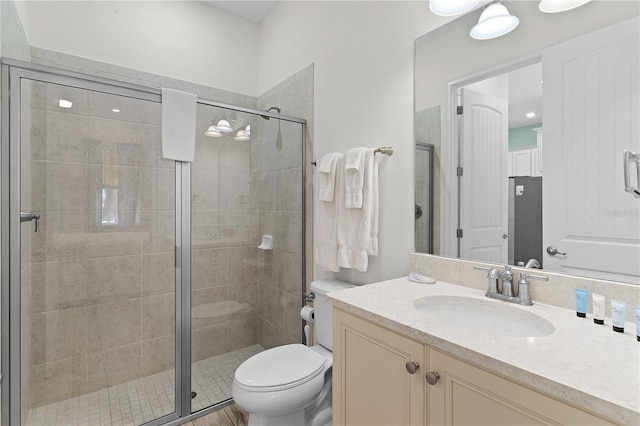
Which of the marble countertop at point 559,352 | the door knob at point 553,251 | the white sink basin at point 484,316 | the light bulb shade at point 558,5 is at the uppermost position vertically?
the light bulb shade at point 558,5

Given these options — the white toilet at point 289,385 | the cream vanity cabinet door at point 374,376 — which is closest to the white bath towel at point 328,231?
the white toilet at point 289,385

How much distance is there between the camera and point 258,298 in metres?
2.22

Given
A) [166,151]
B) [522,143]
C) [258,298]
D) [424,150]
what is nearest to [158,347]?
[258,298]

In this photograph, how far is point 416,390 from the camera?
0.85m

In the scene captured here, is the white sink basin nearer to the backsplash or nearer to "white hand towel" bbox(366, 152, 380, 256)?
the backsplash

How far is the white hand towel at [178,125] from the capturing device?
1760 millimetres

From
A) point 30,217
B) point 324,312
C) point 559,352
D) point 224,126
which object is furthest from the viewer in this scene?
point 224,126

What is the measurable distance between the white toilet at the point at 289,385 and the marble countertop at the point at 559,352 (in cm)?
55

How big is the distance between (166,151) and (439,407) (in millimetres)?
1774

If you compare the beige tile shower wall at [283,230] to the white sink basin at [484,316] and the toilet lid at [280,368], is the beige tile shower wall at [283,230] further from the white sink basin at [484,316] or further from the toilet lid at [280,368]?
the white sink basin at [484,316]

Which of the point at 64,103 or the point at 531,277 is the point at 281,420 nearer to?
the point at 531,277

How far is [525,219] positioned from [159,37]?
8.61ft

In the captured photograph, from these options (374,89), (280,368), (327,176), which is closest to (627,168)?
(374,89)

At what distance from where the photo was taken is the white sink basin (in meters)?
0.98
